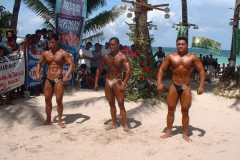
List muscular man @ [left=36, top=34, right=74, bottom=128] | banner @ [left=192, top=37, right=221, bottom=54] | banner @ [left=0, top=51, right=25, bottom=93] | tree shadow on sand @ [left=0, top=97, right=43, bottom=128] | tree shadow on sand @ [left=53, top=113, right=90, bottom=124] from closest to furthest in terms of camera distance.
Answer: muscular man @ [left=36, top=34, right=74, bottom=128], tree shadow on sand @ [left=0, top=97, right=43, bottom=128], tree shadow on sand @ [left=53, top=113, right=90, bottom=124], banner @ [left=0, top=51, right=25, bottom=93], banner @ [left=192, top=37, right=221, bottom=54]

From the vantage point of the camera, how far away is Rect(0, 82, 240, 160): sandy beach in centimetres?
539

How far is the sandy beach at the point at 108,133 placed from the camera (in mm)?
5391

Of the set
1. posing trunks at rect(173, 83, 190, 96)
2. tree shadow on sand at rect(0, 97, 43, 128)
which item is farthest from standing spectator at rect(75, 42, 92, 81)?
posing trunks at rect(173, 83, 190, 96)

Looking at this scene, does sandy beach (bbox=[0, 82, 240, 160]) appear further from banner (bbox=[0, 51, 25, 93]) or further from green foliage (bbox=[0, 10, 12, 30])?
green foliage (bbox=[0, 10, 12, 30])

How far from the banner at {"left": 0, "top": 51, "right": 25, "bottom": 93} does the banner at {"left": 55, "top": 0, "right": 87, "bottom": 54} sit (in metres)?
1.50

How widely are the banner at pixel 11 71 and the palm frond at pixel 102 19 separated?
304 inches

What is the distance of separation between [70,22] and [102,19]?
21.5 ft

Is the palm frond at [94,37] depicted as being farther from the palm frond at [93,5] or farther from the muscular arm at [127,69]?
the muscular arm at [127,69]

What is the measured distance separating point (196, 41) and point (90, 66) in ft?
31.2

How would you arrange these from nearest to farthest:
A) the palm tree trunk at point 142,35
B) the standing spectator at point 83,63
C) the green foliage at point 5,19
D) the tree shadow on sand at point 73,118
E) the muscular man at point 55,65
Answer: the muscular man at point 55,65
the tree shadow on sand at point 73,118
the palm tree trunk at point 142,35
the standing spectator at point 83,63
the green foliage at point 5,19

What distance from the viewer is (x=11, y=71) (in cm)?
827

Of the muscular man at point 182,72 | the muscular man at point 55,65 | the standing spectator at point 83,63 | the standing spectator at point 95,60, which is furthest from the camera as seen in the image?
the standing spectator at point 95,60

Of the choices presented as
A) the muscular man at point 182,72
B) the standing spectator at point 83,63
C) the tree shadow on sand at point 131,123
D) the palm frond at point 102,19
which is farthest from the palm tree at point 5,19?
the muscular man at point 182,72

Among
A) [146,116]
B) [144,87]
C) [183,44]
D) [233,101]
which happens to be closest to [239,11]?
[233,101]
